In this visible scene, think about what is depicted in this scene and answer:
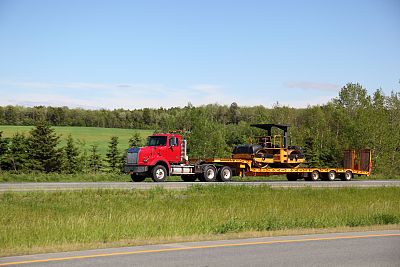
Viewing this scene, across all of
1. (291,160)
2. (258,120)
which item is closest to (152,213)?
(291,160)

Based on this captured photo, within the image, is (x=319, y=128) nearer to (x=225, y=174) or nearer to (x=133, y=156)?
(x=225, y=174)

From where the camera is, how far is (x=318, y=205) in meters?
24.2

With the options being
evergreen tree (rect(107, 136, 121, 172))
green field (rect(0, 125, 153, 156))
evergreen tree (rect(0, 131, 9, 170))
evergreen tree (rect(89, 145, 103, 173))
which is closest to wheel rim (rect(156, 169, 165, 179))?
evergreen tree (rect(0, 131, 9, 170))

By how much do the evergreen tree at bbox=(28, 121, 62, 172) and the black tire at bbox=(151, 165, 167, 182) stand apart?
140ft

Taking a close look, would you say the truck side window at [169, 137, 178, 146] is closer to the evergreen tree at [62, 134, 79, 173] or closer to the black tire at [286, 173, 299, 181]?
the black tire at [286, 173, 299, 181]

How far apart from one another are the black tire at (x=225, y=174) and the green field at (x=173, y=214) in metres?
7.43

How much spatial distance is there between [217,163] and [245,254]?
26.2m

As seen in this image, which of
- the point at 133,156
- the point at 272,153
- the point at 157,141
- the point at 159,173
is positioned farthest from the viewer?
the point at 272,153

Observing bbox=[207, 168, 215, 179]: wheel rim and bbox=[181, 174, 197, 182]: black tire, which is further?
bbox=[181, 174, 197, 182]: black tire

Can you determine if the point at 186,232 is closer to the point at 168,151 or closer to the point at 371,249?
the point at 371,249

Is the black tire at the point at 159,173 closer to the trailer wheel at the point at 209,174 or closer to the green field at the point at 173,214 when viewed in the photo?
the trailer wheel at the point at 209,174

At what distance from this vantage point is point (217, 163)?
37812 millimetres

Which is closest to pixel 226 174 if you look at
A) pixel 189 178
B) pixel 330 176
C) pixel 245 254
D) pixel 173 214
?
pixel 189 178

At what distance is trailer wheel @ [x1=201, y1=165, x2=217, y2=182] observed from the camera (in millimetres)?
36781
